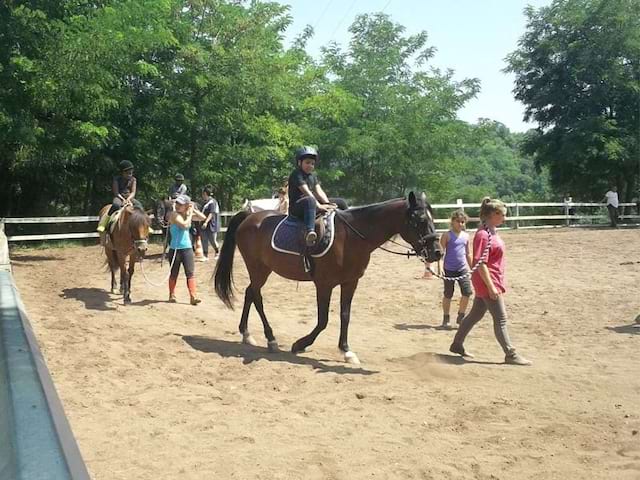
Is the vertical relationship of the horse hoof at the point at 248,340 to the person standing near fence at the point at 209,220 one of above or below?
below

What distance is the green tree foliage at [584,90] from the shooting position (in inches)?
1358

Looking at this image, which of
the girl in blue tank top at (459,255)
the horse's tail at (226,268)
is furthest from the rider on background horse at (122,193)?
the girl in blue tank top at (459,255)

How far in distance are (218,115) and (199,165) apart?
1.95 m

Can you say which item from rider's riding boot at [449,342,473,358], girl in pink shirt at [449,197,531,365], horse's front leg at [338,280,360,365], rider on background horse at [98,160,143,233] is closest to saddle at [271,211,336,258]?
horse's front leg at [338,280,360,365]

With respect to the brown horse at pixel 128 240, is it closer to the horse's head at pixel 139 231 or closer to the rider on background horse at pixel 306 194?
the horse's head at pixel 139 231

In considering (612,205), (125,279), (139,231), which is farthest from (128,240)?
(612,205)

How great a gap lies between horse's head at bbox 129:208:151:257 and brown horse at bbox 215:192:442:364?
2.85 meters

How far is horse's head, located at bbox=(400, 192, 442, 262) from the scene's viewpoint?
24.8 ft

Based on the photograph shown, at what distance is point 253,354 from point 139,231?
3.96 metres

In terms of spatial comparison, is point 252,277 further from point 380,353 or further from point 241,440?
point 241,440

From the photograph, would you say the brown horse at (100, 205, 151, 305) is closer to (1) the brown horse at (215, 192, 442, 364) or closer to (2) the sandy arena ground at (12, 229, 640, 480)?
(2) the sandy arena ground at (12, 229, 640, 480)

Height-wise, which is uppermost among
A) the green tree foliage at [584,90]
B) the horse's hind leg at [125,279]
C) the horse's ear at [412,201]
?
the green tree foliage at [584,90]

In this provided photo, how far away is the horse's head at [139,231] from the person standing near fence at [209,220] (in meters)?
6.74

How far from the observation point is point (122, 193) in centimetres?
1270
